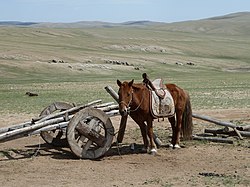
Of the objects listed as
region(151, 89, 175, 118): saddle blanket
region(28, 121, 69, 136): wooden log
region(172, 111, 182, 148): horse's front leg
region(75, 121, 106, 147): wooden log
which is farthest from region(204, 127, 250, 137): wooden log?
region(28, 121, 69, 136): wooden log

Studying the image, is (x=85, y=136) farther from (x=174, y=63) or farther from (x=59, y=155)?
(x=174, y=63)

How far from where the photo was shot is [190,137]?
1433cm

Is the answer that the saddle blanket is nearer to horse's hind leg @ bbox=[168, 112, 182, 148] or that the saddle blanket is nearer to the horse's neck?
the horse's neck

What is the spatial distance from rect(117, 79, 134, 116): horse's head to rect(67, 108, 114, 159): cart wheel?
65cm

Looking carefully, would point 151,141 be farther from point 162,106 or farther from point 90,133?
point 90,133

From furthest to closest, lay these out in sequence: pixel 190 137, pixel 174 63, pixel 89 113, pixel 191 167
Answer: pixel 174 63, pixel 190 137, pixel 89 113, pixel 191 167

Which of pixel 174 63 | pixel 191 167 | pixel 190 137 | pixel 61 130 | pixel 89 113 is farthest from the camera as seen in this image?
pixel 174 63

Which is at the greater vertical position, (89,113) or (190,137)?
(89,113)

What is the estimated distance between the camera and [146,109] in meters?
12.6

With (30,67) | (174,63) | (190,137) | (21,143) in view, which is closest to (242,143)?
(190,137)

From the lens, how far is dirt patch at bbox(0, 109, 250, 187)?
10.1m

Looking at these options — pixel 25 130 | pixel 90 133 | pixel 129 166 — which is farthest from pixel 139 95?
pixel 25 130

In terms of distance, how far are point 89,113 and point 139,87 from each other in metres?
1.39

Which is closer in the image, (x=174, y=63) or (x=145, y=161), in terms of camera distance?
(x=145, y=161)
